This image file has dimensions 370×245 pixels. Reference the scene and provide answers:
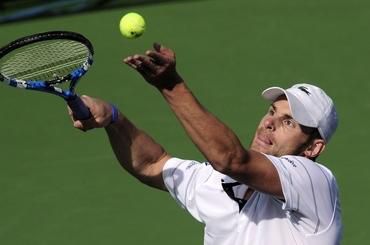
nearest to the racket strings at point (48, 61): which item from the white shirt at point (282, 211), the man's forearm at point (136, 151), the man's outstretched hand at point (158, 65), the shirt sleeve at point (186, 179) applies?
the man's forearm at point (136, 151)

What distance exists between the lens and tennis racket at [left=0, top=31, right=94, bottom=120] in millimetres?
5457

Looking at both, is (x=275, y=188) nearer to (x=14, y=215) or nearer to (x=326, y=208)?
(x=326, y=208)

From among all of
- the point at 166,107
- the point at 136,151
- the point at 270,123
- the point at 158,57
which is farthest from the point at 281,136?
the point at 166,107

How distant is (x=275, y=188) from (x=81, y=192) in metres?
3.40

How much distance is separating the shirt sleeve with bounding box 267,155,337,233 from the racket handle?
0.91m

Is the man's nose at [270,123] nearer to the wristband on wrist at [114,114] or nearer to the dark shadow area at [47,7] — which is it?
the wristband on wrist at [114,114]

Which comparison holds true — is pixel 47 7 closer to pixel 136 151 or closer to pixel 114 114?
pixel 136 151

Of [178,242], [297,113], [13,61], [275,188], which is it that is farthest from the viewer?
[178,242]

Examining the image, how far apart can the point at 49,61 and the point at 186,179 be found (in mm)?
972

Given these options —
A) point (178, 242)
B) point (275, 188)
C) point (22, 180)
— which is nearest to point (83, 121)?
point (275, 188)

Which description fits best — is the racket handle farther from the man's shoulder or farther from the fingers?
the man's shoulder

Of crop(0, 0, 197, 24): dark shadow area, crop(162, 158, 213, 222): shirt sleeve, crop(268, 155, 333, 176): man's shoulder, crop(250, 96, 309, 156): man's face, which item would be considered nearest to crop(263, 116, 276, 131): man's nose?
crop(250, 96, 309, 156): man's face

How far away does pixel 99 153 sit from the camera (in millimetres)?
8633

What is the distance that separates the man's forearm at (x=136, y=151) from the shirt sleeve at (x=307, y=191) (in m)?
0.93
